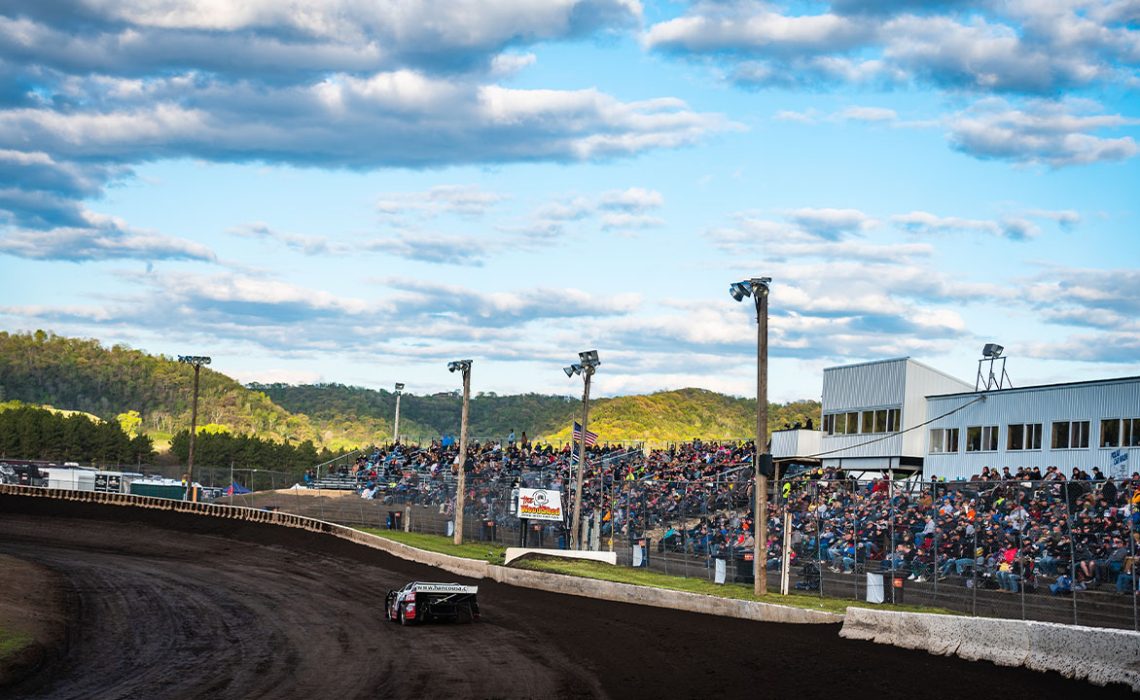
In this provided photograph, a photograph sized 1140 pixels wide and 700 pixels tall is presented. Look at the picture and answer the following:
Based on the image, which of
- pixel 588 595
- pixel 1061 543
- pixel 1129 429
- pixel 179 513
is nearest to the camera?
pixel 1061 543

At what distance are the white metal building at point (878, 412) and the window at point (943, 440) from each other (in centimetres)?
50

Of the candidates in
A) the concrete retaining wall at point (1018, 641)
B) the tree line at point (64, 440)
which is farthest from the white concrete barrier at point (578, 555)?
the tree line at point (64, 440)

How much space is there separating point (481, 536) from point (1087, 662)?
130 ft

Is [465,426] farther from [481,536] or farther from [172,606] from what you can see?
[172,606]

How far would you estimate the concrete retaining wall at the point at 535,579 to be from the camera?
79.4ft

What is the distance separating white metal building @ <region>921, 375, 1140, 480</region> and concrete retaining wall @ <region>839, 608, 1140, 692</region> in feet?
71.3

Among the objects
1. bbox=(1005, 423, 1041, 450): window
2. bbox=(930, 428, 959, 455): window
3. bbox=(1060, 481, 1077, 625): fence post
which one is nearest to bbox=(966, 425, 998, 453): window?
bbox=(1005, 423, 1041, 450): window

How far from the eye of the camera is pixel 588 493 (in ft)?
168

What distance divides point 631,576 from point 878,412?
2041cm

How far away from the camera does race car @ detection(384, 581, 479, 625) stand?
957 inches

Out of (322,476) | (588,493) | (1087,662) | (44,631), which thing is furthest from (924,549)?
(322,476)

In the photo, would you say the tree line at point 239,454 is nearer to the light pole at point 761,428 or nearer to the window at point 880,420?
the window at point 880,420

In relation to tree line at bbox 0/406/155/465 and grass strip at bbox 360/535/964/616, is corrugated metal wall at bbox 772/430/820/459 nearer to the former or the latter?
grass strip at bbox 360/535/964/616

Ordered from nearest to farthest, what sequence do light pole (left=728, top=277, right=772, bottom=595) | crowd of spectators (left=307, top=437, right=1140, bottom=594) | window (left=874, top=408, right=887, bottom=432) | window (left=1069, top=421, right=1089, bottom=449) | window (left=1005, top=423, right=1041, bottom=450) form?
crowd of spectators (left=307, top=437, right=1140, bottom=594) → light pole (left=728, top=277, right=772, bottom=595) → window (left=1069, top=421, right=1089, bottom=449) → window (left=1005, top=423, right=1041, bottom=450) → window (left=874, top=408, right=887, bottom=432)
